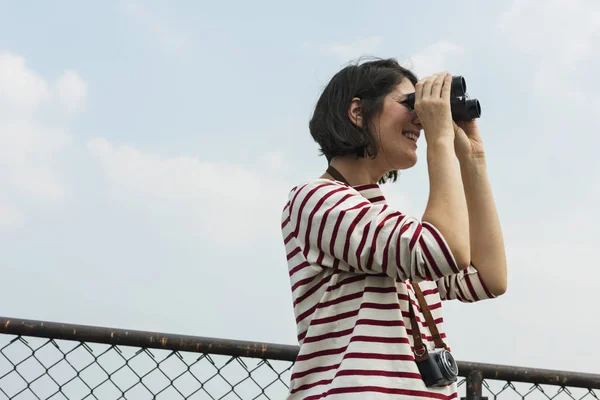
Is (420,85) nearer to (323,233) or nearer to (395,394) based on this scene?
(323,233)

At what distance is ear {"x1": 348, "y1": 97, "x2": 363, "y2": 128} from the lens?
1.93 meters

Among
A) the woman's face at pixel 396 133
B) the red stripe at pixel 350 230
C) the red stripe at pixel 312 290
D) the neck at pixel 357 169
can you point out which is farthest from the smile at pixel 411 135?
the red stripe at pixel 312 290

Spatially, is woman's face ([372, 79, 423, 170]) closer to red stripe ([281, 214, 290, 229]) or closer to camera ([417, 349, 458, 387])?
red stripe ([281, 214, 290, 229])

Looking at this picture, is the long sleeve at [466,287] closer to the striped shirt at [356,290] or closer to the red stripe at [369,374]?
the striped shirt at [356,290]

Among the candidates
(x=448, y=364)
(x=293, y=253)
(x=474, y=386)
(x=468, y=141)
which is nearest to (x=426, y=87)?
(x=468, y=141)

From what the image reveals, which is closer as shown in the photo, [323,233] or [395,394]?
[395,394]

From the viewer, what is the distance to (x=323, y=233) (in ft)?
5.48

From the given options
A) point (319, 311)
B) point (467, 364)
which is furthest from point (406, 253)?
point (467, 364)

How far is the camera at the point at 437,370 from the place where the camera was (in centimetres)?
161

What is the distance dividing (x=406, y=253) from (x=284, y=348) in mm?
1163

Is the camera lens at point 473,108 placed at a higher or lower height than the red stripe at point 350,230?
higher

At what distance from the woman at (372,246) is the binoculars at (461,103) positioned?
5cm

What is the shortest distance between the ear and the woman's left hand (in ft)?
1.14

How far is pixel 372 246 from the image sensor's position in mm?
1591
